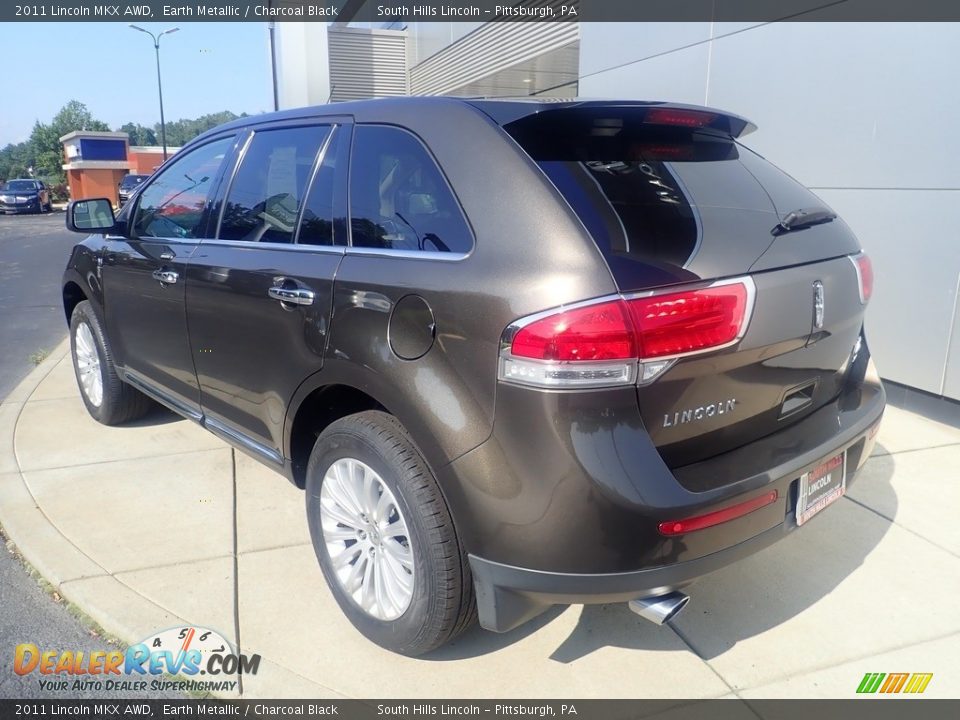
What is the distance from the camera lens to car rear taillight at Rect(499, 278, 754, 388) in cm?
201

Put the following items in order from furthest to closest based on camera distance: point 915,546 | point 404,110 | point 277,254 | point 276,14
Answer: point 276,14
point 915,546
point 277,254
point 404,110

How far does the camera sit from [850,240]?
278 centimetres

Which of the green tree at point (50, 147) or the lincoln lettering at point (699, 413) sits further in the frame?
the green tree at point (50, 147)

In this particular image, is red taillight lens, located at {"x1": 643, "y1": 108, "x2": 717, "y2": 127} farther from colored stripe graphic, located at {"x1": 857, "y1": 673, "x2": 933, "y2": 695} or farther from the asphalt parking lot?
the asphalt parking lot

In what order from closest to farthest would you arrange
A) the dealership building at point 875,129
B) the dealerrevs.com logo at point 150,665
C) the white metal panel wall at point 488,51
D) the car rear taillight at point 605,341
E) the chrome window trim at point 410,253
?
the car rear taillight at point 605,341 < the chrome window trim at point 410,253 < the dealerrevs.com logo at point 150,665 < the dealership building at point 875,129 < the white metal panel wall at point 488,51

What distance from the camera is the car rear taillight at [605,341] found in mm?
2006

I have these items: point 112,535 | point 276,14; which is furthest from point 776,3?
point 276,14

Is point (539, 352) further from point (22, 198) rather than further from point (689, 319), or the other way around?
point (22, 198)

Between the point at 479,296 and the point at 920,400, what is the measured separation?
4183 mm

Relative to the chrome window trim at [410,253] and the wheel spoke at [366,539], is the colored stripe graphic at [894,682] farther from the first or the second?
the chrome window trim at [410,253]

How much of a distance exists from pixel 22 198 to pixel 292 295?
36614 mm

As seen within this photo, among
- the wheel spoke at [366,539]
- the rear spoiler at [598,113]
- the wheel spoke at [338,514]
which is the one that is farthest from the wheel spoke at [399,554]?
the rear spoiler at [598,113]

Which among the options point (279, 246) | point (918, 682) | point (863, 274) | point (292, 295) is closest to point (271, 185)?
point (279, 246)

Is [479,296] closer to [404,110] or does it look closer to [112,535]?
[404,110]
